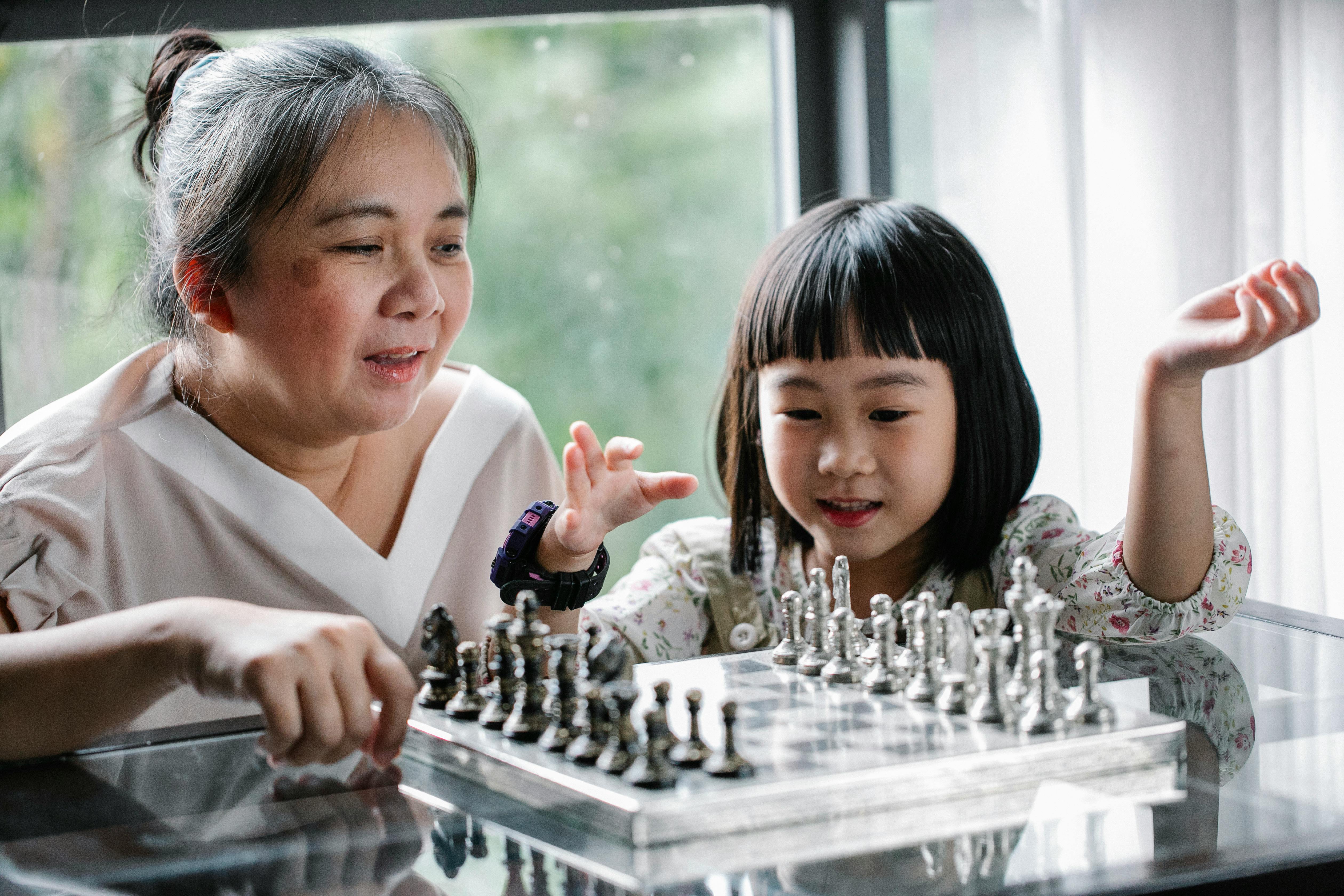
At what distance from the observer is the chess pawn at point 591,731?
72 centimetres

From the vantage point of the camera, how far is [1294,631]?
44.5 inches

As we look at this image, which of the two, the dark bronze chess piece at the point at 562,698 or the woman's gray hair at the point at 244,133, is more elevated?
the woman's gray hair at the point at 244,133

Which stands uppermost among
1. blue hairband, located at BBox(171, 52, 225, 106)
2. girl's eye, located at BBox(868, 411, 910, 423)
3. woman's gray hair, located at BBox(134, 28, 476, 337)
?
blue hairband, located at BBox(171, 52, 225, 106)

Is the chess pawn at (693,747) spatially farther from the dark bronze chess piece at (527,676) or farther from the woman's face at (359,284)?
the woman's face at (359,284)

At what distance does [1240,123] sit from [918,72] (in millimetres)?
695

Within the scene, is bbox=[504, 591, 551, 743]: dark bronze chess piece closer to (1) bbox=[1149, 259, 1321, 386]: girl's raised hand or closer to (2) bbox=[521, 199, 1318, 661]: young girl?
(2) bbox=[521, 199, 1318, 661]: young girl

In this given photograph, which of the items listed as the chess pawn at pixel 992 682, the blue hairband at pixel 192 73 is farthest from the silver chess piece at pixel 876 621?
the blue hairband at pixel 192 73

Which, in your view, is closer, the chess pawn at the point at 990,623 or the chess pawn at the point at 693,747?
the chess pawn at the point at 693,747

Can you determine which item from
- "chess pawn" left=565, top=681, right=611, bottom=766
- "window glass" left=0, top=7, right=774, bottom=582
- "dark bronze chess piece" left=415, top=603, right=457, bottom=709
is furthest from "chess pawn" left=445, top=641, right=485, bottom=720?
"window glass" left=0, top=7, right=774, bottom=582

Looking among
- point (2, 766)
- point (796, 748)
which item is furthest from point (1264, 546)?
point (2, 766)

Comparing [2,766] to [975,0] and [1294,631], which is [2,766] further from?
[975,0]

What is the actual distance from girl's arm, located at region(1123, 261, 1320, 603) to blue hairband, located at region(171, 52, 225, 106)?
102 cm

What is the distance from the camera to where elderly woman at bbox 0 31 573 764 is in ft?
3.78

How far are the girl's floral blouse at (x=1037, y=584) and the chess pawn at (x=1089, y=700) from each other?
1.10 ft
